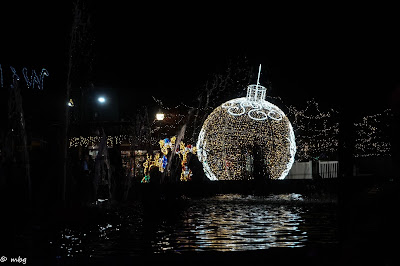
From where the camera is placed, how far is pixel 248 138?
1709 cm

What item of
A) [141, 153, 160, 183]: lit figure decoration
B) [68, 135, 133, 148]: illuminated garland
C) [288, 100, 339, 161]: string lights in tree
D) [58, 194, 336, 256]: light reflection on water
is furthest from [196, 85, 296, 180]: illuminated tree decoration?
[288, 100, 339, 161]: string lights in tree

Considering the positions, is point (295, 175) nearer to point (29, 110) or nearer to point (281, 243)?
point (29, 110)

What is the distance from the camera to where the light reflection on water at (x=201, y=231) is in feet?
Answer: 21.0

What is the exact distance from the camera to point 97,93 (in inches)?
1832

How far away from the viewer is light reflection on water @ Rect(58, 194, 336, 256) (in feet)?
21.0

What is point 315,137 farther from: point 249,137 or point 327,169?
point 249,137

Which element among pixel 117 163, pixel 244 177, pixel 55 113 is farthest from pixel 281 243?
pixel 55 113

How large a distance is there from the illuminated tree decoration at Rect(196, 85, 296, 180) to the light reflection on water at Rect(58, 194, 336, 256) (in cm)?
566

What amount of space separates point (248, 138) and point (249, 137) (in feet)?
0.16

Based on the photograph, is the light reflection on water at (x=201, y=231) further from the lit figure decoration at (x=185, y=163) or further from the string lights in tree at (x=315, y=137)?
the string lights in tree at (x=315, y=137)

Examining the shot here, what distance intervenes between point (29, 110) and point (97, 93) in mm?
28561

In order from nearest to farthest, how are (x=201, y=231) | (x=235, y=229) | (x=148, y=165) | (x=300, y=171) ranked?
(x=201, y=231) < (x=235, y=229) < (x=148, y=165) < (x=300, y=171)

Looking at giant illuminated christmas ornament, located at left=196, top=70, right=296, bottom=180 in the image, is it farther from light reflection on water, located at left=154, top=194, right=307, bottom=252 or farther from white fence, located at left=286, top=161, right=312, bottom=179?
white fence, located at left=286, top=161, right=312, bottom=179

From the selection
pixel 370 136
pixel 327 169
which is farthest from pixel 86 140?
pixel 370 136
